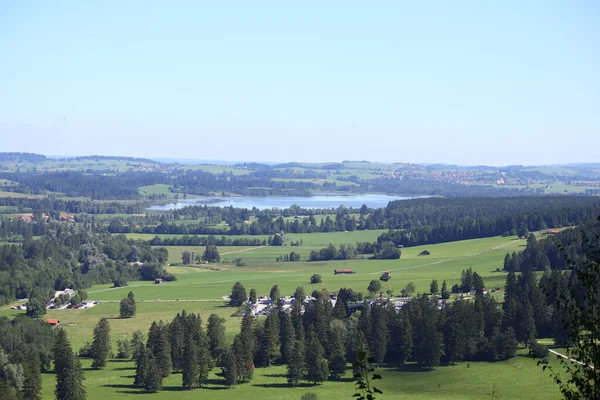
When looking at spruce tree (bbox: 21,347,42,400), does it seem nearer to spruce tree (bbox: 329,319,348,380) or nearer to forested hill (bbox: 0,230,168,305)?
spruce tree (bbox: 329,319,348,380)

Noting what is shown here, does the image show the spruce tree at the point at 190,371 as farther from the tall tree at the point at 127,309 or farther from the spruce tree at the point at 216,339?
the tall tree at the point at 127,309

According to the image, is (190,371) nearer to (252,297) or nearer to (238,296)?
(252,297)

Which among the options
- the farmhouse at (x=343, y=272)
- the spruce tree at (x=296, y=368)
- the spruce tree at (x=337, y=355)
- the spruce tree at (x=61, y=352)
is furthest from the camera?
the farmhouse at (x=343, y=272)

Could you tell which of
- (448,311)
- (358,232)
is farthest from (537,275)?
(358,232)

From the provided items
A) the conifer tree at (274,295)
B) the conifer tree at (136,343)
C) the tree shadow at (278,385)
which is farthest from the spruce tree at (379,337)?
the conifer tree at (274,295)

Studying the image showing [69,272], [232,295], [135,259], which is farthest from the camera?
[135,259]

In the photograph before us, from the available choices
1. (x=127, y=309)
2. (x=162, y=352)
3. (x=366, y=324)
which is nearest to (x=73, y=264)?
(x=127, y=309)

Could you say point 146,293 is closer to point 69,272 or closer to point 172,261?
point 69,272

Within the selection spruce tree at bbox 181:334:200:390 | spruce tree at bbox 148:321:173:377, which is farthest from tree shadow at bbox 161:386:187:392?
spruce tree at bbox 148:321:173:377
